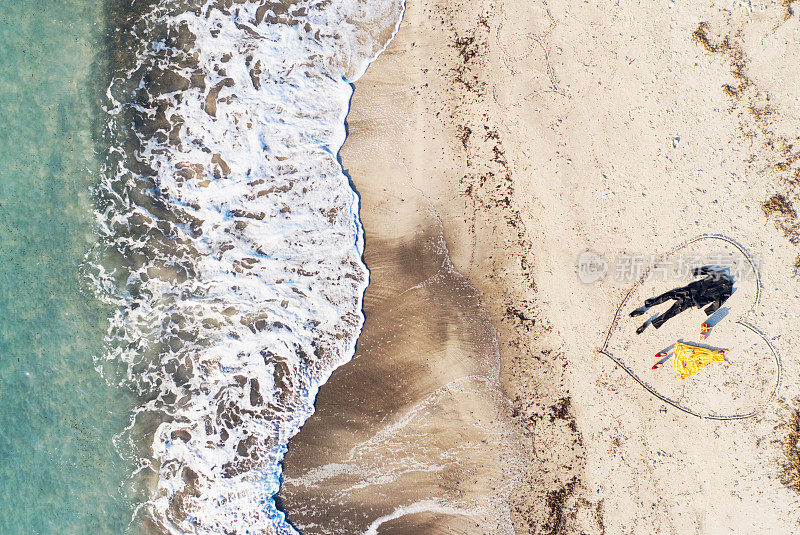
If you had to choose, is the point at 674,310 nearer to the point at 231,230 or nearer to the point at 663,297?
the point at 663,297

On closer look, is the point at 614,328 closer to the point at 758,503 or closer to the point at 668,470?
the point at 668,470

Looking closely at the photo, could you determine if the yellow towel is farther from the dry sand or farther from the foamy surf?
the foamy surf

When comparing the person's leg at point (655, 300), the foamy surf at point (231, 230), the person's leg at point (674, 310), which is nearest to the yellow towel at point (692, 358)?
the person's leg at point (674, 310)

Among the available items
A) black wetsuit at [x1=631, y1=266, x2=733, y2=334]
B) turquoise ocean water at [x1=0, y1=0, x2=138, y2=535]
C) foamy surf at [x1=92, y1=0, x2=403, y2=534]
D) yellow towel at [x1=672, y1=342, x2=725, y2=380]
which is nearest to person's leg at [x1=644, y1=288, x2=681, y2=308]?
black wetsuit at [x1=631, y1=266, x2=733, y2=334]

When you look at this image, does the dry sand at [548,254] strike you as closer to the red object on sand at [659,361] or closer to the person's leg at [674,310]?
the red object on sand at [659,361]

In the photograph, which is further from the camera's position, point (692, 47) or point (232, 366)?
point (232, 366)

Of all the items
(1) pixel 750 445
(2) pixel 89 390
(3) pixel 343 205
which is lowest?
(2) pixel 89 390

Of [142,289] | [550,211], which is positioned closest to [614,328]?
[550,211]
